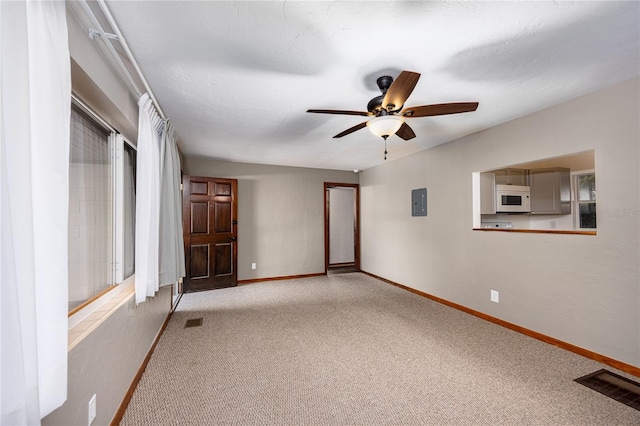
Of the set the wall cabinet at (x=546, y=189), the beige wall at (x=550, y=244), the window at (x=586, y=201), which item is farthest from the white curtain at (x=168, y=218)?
the window at (x=586, y=201)

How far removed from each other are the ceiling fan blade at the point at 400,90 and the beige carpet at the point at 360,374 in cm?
203

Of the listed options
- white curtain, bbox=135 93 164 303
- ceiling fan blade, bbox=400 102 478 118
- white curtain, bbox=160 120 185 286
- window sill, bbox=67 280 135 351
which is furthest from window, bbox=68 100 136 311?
ceiling fan blade, bbox=400 102 478 118

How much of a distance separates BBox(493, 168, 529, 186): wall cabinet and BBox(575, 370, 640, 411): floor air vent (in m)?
2.31

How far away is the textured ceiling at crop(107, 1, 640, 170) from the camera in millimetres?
1474

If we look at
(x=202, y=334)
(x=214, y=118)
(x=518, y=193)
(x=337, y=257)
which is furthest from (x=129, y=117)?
(x=337, y=257)

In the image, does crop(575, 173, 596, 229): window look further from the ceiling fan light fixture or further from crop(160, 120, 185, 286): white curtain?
crop(160, 120, 185, 286): white curtain

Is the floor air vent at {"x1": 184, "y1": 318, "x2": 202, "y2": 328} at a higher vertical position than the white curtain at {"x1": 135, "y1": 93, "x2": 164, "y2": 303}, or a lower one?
lower

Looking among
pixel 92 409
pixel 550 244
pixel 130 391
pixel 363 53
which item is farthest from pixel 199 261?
pixel 550 244

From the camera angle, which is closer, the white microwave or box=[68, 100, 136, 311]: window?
box=[68, 100, 136, 311]: window

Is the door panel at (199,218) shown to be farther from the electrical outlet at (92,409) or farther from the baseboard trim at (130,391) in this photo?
the electrical outlet at (92,409)

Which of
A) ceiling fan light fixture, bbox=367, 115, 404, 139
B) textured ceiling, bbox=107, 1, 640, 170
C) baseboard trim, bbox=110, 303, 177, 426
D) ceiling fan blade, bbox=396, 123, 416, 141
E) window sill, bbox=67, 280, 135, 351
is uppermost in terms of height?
textured ceiling, bbox=107, 1, 640, 170

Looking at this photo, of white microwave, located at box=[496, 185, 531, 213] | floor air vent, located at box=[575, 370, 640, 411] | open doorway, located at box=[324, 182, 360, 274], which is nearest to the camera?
floor air vent, located at box=[575, 370, 640, 411]

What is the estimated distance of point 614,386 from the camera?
201cm

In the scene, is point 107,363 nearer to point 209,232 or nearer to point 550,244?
point 209,232
